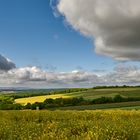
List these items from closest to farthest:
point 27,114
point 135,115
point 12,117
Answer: point 12,117
point 27,114
point 135,115

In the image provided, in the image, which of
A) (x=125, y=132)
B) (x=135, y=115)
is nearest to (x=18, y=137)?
(x=125, y=132)

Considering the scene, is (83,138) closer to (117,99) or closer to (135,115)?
(135,115)

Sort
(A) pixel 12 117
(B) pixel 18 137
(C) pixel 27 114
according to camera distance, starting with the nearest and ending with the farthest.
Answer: (B) pixel 18 137, (A) pixel 12 117, (C) pixel 27 114

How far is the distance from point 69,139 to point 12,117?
13708mm

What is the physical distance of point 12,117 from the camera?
24594 mm

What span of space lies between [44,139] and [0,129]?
3387 mm

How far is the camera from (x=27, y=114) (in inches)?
1035

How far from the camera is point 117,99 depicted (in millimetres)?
77812

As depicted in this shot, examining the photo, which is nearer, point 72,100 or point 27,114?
point 27,114

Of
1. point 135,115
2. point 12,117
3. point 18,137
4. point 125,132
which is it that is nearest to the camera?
point 18,137

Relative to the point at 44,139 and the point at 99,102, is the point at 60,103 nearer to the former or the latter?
the point at 99,102

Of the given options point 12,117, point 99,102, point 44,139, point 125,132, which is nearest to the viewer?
point 44,139

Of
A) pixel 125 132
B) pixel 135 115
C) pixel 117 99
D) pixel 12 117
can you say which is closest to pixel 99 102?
pixel 117 99

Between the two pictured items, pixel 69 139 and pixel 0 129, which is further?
pixel 0 129
